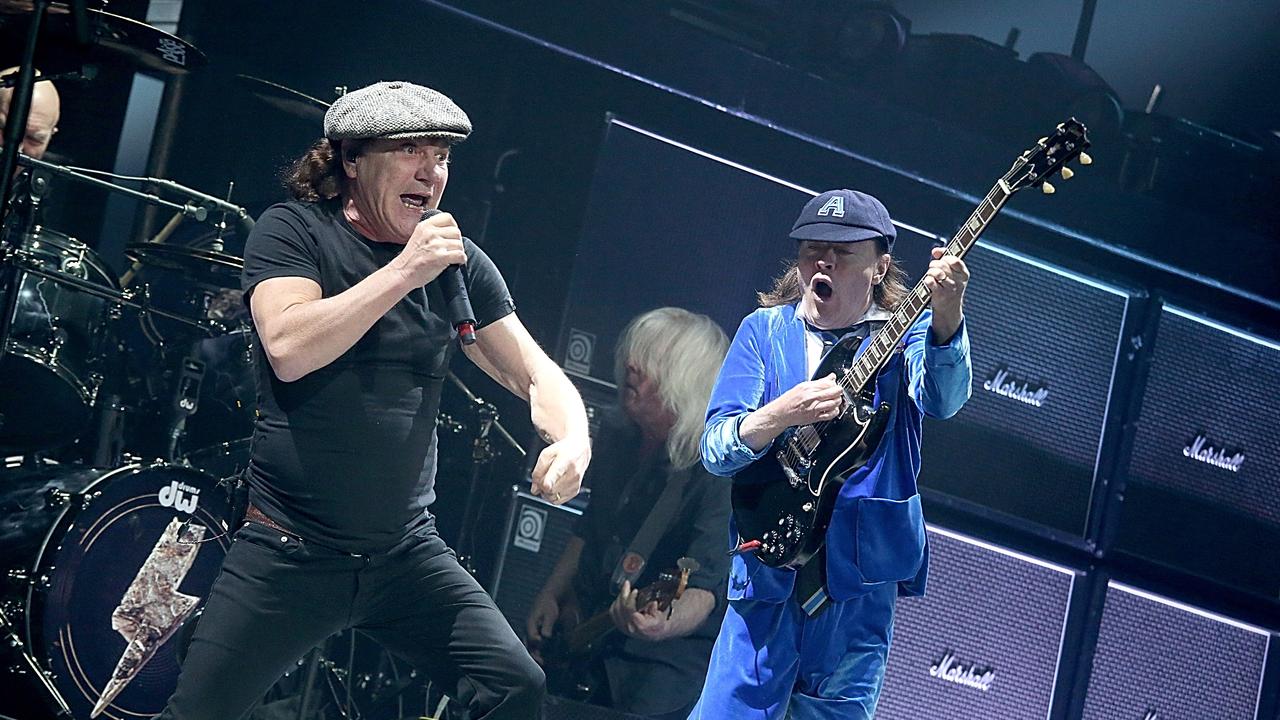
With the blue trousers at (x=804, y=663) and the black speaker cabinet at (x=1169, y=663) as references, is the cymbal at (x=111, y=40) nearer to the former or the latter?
the blue trousers at (x=804, y=663)

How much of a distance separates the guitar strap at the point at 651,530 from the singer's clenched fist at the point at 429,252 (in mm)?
2358

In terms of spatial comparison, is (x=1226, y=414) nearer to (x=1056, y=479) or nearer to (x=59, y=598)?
(x=1056, y=479)

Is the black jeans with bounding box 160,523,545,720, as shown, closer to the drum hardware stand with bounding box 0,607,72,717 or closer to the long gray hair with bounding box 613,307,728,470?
the drum hardware stand with bounding box 0,607,72,717

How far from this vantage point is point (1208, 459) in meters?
5.68

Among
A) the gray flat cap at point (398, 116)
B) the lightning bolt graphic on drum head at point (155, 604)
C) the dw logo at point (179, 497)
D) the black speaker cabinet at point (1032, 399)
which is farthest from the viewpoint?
the black speaker cabinet at point (1032, 399)

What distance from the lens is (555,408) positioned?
113 inches

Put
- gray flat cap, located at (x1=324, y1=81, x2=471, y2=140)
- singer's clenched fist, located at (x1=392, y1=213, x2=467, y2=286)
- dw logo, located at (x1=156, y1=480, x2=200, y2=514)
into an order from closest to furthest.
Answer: singer's clenched fist, located at (x1=392, y1=213, x2=467, y2=286)
gray flat cap, located at (x1=324, y1=81, x2=471, y2=140)
dw logo, located at (x1=156, y1=480, x2=200, y2=514)

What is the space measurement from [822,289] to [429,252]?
4.69 ft

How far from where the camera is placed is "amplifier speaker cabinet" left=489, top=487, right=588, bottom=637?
15.7 feet

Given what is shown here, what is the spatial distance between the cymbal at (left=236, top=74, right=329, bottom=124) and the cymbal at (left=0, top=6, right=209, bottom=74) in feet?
0.67

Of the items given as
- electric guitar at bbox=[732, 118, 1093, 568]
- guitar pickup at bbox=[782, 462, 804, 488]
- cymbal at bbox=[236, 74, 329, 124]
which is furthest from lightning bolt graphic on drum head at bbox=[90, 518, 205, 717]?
guitar pickup at bbox=[782, 462, 804, 488]

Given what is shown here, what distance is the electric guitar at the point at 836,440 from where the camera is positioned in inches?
131

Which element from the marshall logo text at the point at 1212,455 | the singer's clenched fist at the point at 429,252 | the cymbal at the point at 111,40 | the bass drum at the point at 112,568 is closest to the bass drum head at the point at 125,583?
the bass drum at the point at 112,568

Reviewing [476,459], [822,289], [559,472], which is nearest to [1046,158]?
[822,289]
